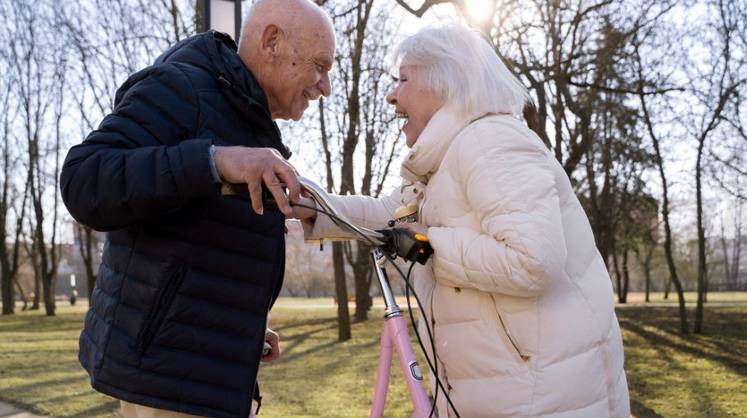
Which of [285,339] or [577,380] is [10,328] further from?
[577,380]

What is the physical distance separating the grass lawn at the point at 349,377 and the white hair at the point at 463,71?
Answer: 5614mm

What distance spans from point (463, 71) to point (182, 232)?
3.34 feet

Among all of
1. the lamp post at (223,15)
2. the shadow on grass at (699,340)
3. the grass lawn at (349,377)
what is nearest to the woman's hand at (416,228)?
the lamp post at (223,15)

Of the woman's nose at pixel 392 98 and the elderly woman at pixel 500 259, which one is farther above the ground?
the woman's nose at pixel 392 98

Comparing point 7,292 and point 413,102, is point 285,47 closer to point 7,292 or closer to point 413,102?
point 413,102

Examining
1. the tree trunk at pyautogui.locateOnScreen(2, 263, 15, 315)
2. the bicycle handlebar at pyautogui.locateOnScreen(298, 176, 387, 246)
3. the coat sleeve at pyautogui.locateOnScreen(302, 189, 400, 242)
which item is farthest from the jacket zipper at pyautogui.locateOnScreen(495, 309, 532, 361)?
the tree trunk at pyautogui.locateOnScreen(2, 263, 15, 315)

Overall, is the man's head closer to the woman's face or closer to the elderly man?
the elderly man

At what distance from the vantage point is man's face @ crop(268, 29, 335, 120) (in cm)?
228

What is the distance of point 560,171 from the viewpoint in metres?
2.26

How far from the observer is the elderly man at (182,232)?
171cm

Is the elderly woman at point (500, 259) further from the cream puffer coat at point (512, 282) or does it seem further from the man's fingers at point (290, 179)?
the man's fingers at point (290, 179)

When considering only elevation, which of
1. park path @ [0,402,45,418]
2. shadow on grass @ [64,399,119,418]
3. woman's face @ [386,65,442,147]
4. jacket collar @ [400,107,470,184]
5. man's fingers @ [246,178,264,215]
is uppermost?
woman's face @ [386,65,442,147]

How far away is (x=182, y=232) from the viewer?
188 centimetres

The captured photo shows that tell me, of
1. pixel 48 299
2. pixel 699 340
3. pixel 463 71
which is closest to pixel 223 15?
pixel 463 71
